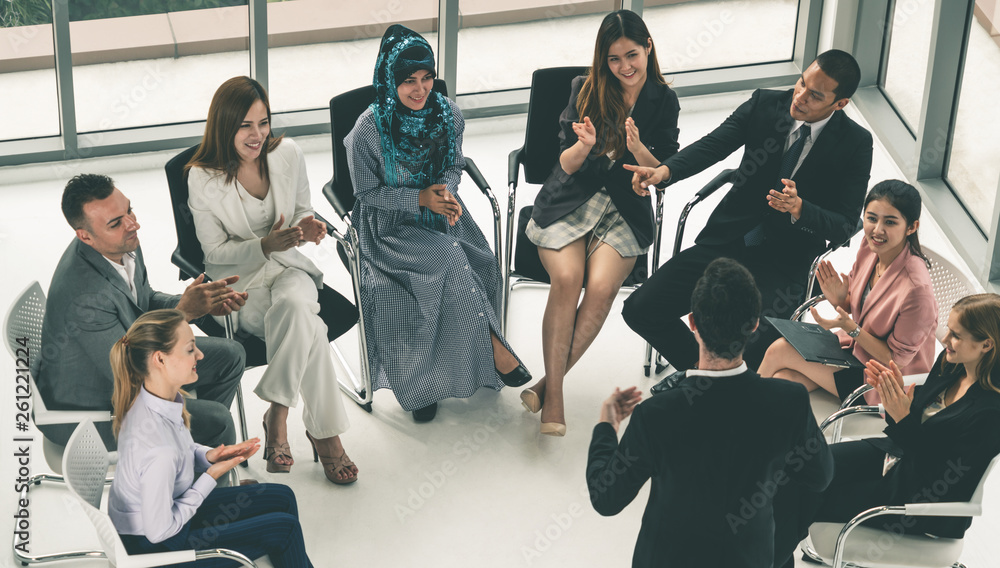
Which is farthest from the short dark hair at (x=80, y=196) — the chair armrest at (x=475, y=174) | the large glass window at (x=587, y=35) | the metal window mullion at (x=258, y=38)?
the large glass window at (x=587, y=35)

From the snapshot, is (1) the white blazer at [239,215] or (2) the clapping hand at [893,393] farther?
(1) the white blazer at [239,215]

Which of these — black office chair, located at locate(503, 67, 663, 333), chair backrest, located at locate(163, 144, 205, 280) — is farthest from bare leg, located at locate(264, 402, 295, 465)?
black office chair, located at locate(503, 67, 663, 333)

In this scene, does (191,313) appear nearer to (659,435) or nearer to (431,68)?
→ (431,68)

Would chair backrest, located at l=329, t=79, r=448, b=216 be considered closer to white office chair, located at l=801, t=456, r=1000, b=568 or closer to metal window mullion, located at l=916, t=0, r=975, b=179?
white office chair, located at l=801, t=456, r=1000, b=568

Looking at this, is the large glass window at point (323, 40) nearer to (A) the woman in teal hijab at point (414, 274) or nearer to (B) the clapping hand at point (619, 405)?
(A) the woman in teal hijab at point (414, 274)

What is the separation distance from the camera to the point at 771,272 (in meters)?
4.23

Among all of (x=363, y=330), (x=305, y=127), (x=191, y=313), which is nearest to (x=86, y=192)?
(x=191, y=313)

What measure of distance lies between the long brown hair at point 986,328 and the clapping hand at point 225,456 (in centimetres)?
195

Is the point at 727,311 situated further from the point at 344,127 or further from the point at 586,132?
the point at 344,127

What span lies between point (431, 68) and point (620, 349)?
4.80 ft

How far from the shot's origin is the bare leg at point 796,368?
3768 mm

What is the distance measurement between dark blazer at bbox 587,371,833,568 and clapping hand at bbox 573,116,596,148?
1.81 meters

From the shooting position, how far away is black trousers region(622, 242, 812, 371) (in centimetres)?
423

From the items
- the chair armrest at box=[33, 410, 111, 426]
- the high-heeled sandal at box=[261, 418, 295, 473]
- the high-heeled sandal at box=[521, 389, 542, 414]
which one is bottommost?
the high-heeled sandal at box=[261, 418, 295, 473]
